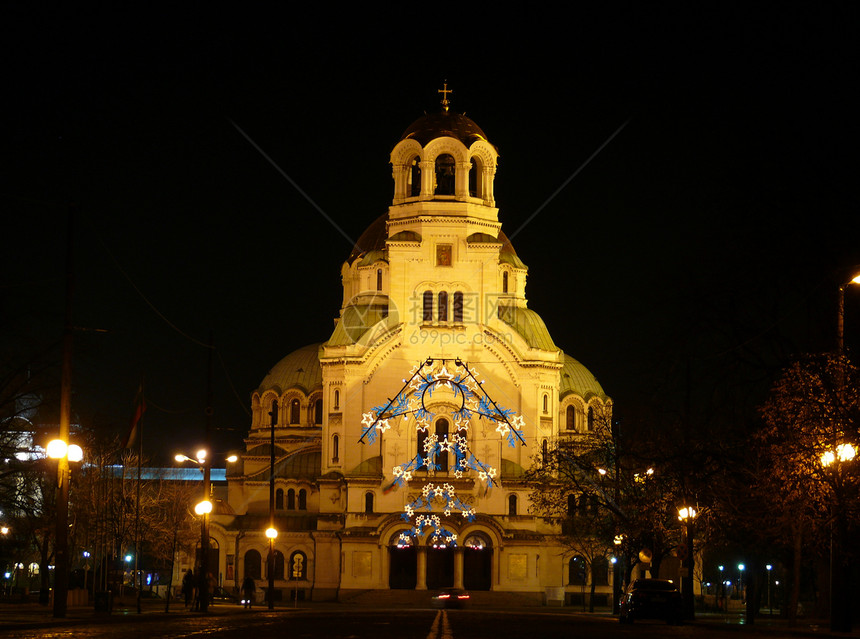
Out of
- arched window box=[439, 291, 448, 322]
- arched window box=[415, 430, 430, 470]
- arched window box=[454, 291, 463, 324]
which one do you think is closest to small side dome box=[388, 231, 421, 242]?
arched window box=[439, 291, 448, 322]

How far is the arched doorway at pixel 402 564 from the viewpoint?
84.4 meters

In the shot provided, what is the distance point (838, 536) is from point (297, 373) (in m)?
73.8

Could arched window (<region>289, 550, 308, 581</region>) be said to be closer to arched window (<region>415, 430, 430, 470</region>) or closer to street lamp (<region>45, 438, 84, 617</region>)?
arched window (<region>415, 430, 430, 470</region>)

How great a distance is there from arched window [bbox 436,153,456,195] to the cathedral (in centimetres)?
14

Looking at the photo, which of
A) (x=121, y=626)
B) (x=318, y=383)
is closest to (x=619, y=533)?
(x=121, y=626)

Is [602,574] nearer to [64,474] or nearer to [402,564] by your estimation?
[402,564]

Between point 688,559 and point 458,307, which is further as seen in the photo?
point 458,307

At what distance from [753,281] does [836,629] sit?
31.1 feet

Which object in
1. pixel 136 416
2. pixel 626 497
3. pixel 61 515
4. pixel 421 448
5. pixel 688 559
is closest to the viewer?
pixel 61 515

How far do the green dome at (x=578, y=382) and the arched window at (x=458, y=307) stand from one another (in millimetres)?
15937

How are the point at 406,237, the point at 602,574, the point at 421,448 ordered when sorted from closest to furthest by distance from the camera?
the point at 421,448 < the point at 406,237 < the point at 602,574

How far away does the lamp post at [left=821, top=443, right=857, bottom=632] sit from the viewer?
106ft

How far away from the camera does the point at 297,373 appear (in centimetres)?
10381

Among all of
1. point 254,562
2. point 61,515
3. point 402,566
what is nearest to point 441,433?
point 402,566
